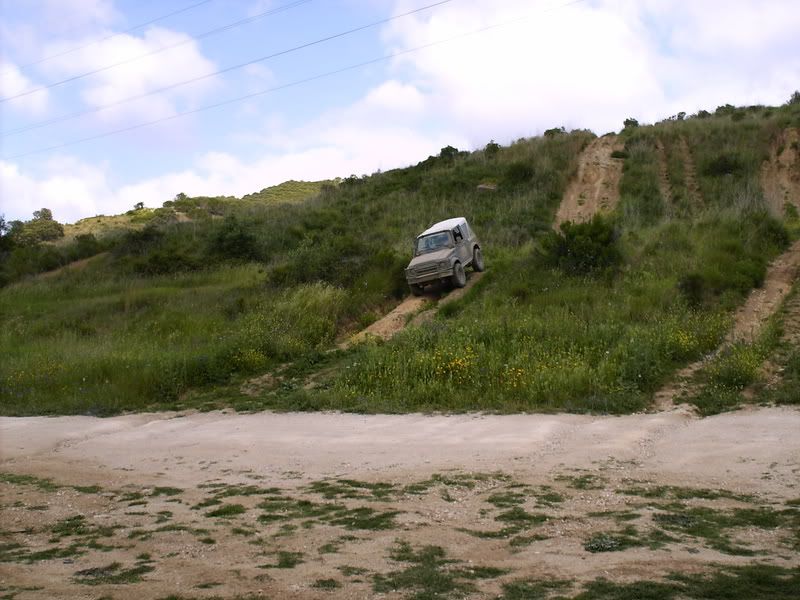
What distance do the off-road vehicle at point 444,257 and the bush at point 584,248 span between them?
9.16 feet

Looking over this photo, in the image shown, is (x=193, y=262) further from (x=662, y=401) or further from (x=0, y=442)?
(x=662, y=401)

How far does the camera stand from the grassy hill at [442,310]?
57.8 ft

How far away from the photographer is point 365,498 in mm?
9109

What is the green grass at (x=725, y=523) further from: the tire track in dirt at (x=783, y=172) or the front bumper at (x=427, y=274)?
the tire track in dirt at (x=783, y=172)

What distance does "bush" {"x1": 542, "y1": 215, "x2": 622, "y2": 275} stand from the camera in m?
24.2

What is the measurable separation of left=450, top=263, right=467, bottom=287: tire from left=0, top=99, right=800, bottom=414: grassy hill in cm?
68

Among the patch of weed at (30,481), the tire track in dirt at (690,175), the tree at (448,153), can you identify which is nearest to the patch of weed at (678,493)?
the patch of weed at (30,481)

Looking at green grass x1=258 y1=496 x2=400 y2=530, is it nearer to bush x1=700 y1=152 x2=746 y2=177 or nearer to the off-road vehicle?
the off-road vehicle

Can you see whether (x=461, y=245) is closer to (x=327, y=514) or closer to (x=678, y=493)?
(x=678, y=493)

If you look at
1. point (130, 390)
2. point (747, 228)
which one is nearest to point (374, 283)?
point (130, 390)

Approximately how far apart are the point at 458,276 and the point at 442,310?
8.24 feet

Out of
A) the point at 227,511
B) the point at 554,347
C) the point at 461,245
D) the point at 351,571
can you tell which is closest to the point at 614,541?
the point at 351,571

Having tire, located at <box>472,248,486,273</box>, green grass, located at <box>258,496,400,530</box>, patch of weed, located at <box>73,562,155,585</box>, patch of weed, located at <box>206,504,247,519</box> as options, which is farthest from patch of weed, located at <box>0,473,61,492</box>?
tire, located at <box>472,248,486,273</box>

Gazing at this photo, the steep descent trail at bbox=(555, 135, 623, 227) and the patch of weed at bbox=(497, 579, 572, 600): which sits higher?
the steep descent trail at bbox=(555, 135, 623, 227)
